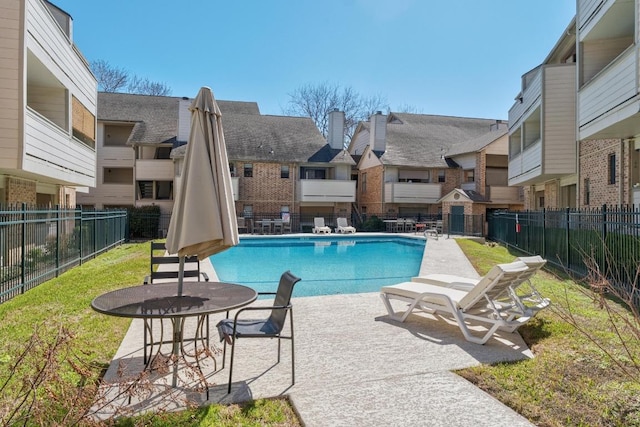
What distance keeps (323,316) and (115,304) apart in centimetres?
333

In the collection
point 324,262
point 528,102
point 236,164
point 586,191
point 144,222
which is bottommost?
point 324,262

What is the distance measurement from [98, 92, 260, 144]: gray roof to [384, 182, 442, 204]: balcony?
15.2 m

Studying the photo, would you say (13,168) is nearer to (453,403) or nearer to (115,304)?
(115,304)

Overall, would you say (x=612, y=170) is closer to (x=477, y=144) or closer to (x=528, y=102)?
(x=528, y=102)

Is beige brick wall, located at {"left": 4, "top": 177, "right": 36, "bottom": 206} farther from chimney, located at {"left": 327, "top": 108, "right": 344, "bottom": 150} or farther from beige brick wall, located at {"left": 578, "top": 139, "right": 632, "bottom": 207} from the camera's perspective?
chimney, located at {"left": 327, "top": 108, "right": 344, "bottom": 150}

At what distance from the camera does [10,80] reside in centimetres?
983

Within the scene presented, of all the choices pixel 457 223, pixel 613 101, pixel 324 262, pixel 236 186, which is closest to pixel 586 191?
pixel 613 101

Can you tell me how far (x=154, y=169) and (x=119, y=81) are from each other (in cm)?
1770

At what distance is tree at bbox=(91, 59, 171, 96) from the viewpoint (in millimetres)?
40062

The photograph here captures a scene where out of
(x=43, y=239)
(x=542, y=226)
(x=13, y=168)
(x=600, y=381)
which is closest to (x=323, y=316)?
(x=600, y=381)

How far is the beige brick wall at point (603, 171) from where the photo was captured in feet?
39.5

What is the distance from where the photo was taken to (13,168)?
1019 cm

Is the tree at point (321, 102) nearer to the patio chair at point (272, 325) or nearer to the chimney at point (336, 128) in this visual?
the chimney at point (336, 128)

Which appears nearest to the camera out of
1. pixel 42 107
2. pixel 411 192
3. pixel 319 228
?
pixel 42 107
